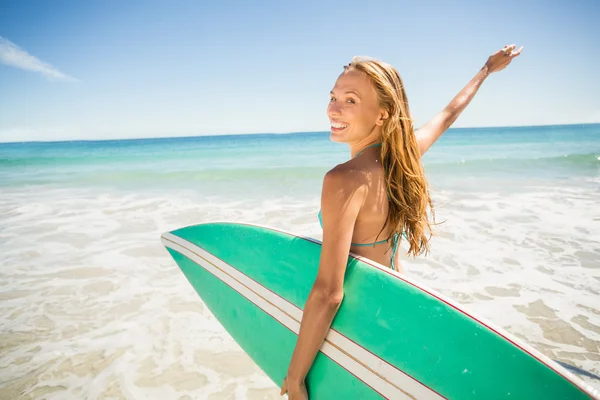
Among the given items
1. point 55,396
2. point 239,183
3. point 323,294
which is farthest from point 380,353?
point 239,183

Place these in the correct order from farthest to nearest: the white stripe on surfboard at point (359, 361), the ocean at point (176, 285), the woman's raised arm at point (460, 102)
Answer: the ocean at point (176, 285), the woman's raised arm at point (460, 102), the white stripe on surfboard at point (359, 361)

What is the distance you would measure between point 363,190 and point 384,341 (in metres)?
0.68

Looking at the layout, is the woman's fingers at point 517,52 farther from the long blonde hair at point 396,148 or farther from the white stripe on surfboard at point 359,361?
the white stripe on surfboard at point 359,361

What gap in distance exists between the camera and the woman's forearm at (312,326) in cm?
116

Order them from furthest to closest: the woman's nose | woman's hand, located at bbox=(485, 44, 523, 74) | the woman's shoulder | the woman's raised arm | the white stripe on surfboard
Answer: woman's hand, located at bbox=(485, 44, 523, 74)
the woman's raised arm
the woman's nose
the white stripe on surfboard
the woman's shoulder

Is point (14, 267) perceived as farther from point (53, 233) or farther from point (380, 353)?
point (380, 353)

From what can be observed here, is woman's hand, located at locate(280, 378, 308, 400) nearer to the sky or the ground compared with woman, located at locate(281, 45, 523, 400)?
nearer to the ground

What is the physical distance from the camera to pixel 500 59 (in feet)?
7.25

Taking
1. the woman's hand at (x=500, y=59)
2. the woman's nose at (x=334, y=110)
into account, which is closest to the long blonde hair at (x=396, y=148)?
the woman's nose at (x=334, y=110)

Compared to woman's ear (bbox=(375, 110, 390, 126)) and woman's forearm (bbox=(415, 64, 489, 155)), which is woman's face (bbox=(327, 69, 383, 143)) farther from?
woman's forearm (bbox=(415, 64, 489, 155))

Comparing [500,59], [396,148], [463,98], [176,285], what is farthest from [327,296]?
[176,285]

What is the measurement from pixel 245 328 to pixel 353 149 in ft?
4.78

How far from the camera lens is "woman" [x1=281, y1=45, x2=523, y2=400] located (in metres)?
1.11

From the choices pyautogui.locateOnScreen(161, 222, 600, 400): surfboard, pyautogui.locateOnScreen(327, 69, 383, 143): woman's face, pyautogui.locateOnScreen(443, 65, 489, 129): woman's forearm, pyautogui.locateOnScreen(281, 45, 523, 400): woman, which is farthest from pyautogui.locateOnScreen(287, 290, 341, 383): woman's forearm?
pyautogui.locateOnScreen(443, 65, 489, 129): woman's forearm
